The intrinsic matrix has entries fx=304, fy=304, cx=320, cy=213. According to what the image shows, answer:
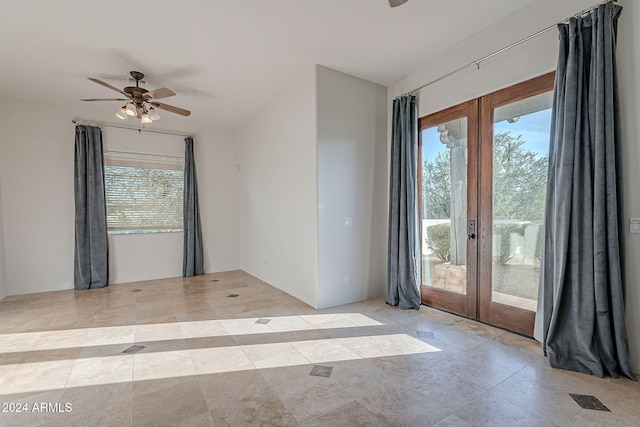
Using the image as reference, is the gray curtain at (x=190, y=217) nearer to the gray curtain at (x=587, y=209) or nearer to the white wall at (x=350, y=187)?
the white wall at (x=350, y=187)

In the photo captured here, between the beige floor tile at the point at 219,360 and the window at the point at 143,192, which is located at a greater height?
the window at the point at 143,192

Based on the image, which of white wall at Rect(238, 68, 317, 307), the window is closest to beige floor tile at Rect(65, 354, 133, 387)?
white wall at Rect(238, 68, 317, 307)

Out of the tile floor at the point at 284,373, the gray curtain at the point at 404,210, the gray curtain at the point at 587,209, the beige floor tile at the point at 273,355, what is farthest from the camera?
the gray curtain at the point at 404,210

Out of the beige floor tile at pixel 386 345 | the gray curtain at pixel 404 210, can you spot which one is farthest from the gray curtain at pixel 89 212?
the gray curtain at pixel 404 210

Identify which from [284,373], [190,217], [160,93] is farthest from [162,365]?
[190,217]

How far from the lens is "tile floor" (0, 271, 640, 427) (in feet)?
5.98

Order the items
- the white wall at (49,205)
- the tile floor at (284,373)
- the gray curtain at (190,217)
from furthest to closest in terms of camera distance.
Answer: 1. the gray curtain at (190,217)
2. the white wall at (49,205)
3. the tile floor at (284,373)

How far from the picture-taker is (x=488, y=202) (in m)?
3.13

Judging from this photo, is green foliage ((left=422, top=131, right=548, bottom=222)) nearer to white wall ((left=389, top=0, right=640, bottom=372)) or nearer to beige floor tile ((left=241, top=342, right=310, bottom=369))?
white wall ((left=389, top=0, right=640, bottom=372))

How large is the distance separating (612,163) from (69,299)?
6288mm

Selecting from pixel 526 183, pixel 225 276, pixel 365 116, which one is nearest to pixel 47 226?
pixel 225 276

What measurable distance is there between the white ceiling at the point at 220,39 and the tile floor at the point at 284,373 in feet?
9.68

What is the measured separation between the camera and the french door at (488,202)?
2.84m

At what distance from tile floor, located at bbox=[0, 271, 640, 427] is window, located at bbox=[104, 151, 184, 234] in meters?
2.00
